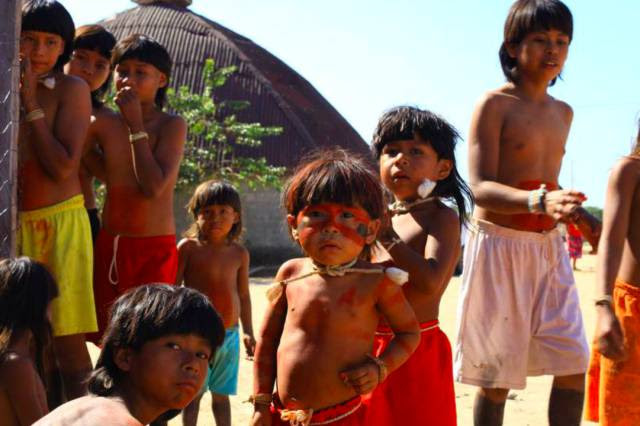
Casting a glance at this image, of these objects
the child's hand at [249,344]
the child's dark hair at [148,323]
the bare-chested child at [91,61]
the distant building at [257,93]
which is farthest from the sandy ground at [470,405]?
the distant building at [257,93]

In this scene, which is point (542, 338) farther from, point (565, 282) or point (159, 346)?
point (159, 346)

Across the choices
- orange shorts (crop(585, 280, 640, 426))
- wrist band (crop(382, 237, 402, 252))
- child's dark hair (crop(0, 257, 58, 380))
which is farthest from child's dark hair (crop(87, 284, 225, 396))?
orange shorts (crop(585, 280, 640, 426))

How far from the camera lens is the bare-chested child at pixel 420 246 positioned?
11.3 ft

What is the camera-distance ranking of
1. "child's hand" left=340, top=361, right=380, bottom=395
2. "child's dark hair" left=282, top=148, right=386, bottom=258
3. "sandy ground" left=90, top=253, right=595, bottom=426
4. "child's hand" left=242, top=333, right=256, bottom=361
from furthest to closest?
"sandy ground" left=90, top=253, right=595, bottom=426
"child's hand" left=242, top=333, right=256, bottom=361
"child's dark hair" left=282, top=148, right=386, bottom=258
"child's hand" left=340, top=361, right=380, bottom=395

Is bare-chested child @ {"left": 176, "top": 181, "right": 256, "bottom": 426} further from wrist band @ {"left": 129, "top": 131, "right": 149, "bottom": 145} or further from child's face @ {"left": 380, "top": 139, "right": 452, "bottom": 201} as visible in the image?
child's face @ {"left": 380, "top": 139, "right": 452, "bottom": 201}

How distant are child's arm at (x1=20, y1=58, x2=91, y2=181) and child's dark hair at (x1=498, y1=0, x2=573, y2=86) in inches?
70.7

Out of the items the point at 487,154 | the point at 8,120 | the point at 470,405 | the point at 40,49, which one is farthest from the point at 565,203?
the point at 470,405

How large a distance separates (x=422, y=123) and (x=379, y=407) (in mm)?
1030

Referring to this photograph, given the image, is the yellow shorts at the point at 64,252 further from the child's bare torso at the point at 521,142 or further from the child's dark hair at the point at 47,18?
the child's bare torso at the point at 521,142

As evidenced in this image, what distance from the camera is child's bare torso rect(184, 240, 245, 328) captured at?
16.9 feet

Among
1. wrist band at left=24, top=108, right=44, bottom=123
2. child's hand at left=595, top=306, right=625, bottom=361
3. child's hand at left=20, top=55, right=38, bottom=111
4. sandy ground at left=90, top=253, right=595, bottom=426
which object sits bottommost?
sandy ground at left=90, top=253, right=595, bottom=426

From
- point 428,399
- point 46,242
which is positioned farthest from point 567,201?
point 46,242

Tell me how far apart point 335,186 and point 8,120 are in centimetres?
138

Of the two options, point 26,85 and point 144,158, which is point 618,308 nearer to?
point 144,158
